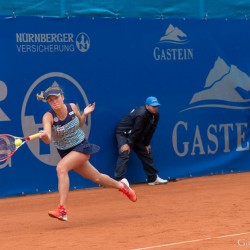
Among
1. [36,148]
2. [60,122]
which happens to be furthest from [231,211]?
[36,148]

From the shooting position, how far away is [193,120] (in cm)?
1444

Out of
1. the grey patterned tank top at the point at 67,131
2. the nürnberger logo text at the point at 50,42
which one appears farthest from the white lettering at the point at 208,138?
the grey patterned tank top at the point at 67,131

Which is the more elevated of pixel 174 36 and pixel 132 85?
pixel 174 36

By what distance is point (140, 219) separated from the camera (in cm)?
972

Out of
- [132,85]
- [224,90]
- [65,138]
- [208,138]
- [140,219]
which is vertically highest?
[132,85]

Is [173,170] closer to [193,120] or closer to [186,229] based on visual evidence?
[193,120]

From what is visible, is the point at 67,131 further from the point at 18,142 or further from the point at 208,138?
the point at 208,138

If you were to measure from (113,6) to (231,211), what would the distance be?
502cm

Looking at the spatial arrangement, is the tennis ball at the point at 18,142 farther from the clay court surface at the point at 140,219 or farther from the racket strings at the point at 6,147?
the clay court surface at the point at 140,219

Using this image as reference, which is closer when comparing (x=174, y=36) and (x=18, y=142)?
(x=18, y=142)

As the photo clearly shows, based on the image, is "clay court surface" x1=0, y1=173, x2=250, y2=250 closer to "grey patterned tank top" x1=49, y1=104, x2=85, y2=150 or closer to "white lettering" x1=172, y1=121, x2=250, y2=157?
"white lettering" x1=172, y1=121, x2=250, y2=157

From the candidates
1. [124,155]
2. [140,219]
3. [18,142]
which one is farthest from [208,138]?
[18,142]

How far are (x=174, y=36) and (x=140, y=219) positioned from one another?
538 centimetres

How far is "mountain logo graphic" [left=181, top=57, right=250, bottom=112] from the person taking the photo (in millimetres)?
14586
